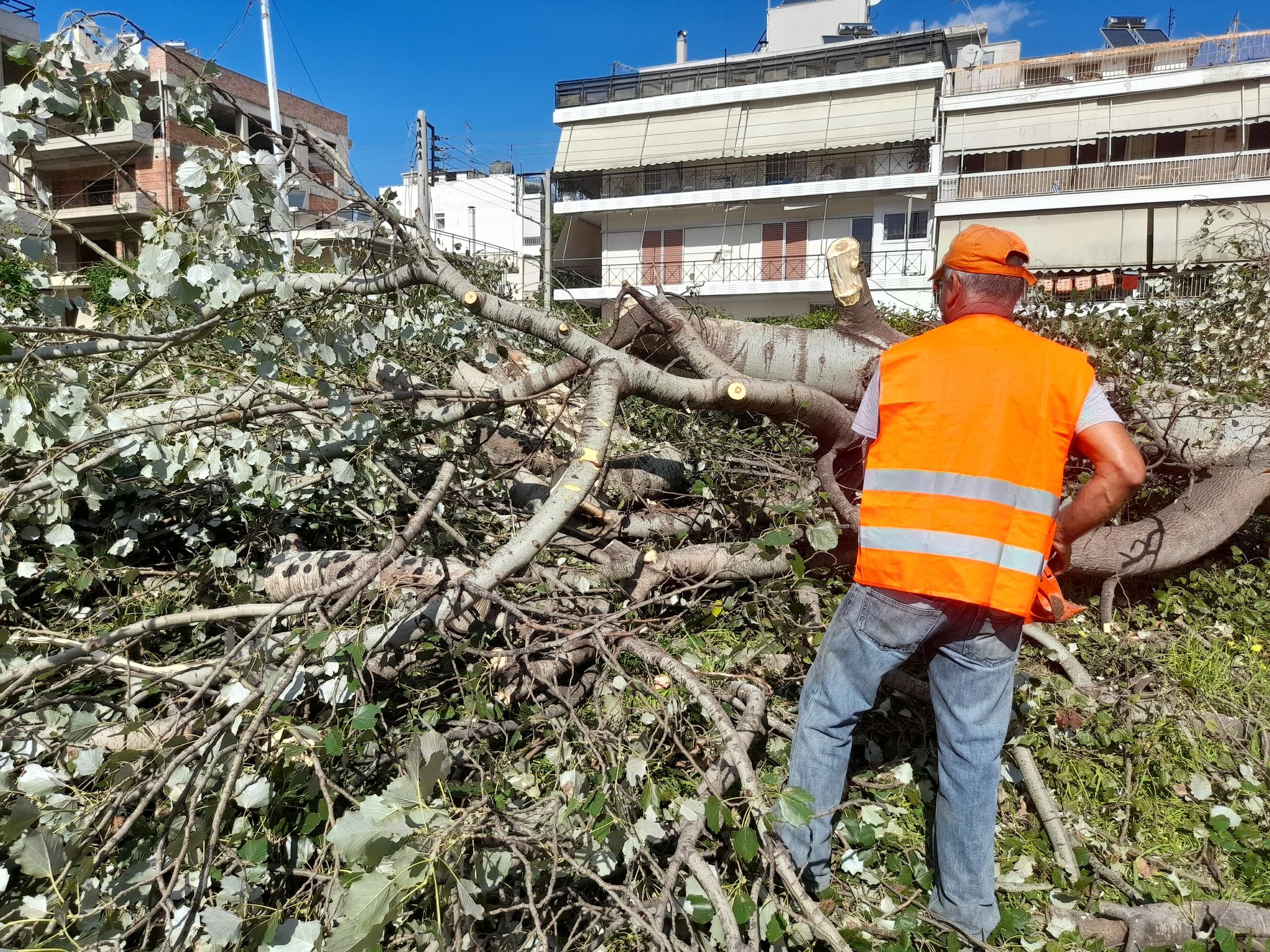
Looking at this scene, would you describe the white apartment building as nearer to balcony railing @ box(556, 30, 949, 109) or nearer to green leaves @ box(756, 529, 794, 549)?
balcony railing @ box(556, 30, 949, 109)

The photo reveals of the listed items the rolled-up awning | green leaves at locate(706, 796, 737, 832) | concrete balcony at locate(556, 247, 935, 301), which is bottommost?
green leaves at locate(706, 796, 737, 832)

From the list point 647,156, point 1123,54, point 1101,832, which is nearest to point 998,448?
point 1101,832

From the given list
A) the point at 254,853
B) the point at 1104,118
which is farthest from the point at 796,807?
the point at 1104,118

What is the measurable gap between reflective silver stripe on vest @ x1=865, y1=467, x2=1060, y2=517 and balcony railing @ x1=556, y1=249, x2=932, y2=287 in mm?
20436

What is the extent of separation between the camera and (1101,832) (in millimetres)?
2482

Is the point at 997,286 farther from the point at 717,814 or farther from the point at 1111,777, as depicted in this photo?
the point at 1111,777

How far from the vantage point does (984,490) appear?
195 cm

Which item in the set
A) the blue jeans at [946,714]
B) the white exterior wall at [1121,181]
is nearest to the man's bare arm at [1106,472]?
the blue jeans at [946,714]

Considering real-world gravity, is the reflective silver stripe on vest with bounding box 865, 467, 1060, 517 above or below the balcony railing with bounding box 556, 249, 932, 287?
below

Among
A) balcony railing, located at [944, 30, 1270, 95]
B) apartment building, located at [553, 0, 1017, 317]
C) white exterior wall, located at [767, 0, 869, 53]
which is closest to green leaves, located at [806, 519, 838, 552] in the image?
apartment building, located at [553, 0, 1017, 317]

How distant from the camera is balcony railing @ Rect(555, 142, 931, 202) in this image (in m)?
23.5

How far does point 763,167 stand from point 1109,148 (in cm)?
990

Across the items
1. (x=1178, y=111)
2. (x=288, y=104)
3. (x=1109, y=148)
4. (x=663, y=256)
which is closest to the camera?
(x=1178, y=111)

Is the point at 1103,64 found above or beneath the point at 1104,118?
above
